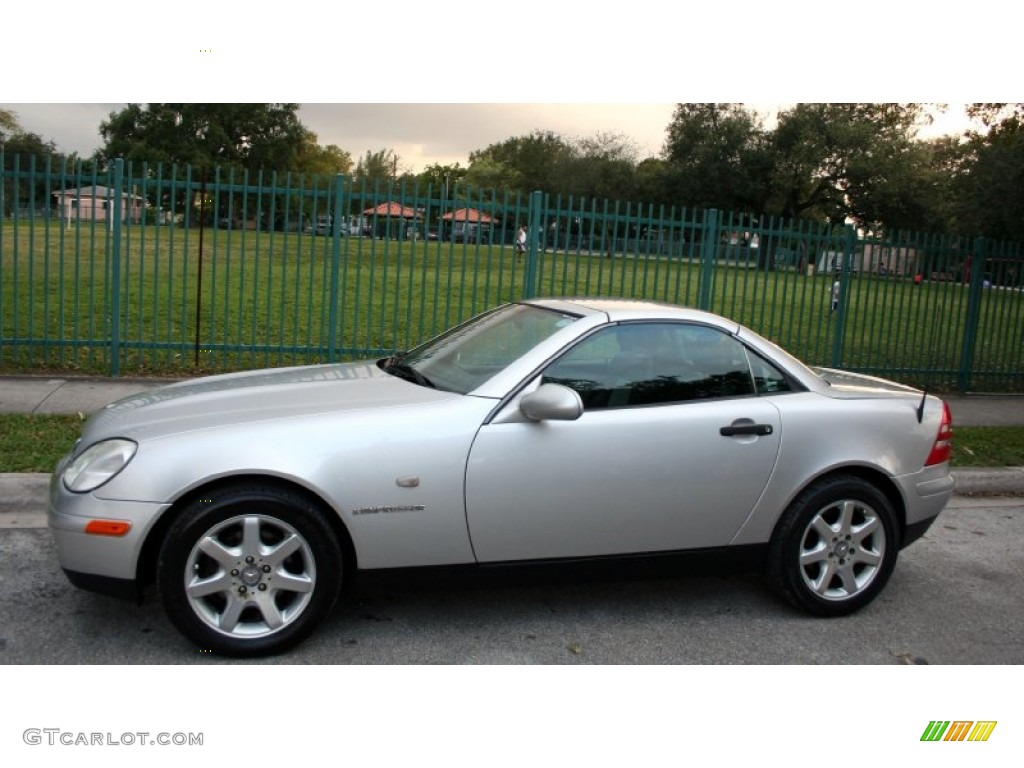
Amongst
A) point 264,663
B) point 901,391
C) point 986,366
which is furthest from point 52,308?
point 986,366

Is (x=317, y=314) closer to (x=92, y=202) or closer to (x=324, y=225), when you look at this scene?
(x=324, y=225)

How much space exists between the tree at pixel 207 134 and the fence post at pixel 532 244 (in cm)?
4445

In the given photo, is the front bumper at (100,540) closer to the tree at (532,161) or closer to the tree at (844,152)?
the tree at (844,152)

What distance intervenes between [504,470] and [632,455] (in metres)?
0.60

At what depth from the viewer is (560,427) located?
4.00m

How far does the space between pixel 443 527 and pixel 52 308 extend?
36.0 ft

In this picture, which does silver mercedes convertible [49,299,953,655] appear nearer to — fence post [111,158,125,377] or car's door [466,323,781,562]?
car's door [466,323,781,562]

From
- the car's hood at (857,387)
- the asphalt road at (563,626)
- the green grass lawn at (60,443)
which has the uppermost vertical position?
the car's hood at (857,387)

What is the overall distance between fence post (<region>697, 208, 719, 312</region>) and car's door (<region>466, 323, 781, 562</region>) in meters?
6.50

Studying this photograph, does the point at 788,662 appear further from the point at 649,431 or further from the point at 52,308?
the point at 52,308

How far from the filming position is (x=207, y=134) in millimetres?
55375

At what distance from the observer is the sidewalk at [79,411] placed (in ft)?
18.7

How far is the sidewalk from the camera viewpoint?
5715mm

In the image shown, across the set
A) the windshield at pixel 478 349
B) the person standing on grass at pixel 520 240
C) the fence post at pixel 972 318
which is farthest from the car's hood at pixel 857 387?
the fence post at pixel 972 318
